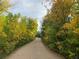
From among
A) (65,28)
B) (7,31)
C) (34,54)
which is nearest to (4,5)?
(65,28)

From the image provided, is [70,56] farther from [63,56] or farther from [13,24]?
[13,24]

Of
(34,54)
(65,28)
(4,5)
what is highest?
(4,5)

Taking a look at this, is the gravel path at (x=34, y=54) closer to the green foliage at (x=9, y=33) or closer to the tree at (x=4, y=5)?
the green foliage at (x=9, y=33)

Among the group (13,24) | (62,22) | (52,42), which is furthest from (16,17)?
(62,22)

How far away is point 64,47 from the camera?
35688 mm

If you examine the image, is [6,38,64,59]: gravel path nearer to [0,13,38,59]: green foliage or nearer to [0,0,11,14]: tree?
[0,13,38,59]: green foliage

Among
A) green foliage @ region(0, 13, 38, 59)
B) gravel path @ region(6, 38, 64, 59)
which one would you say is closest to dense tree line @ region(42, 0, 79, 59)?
gravel path @ region(6, 38, 64, 59)

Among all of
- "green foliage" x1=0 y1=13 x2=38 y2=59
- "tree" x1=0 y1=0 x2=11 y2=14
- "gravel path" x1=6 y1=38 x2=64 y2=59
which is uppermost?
"tree" x1=0 y1=0 x2=11 y2=14

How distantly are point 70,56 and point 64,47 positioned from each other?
10.9 ft

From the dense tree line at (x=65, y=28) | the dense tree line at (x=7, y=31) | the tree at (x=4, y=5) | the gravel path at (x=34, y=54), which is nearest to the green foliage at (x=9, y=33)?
the dense tree line at (x=7, y=31)

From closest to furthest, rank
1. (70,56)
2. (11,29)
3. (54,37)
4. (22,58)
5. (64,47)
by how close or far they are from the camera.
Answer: (70,56) < (64,47) < (22,58) < (54,37) < (11,29)

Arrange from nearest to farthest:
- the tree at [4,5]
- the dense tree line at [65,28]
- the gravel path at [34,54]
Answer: the tree at [4,5]
the dense tree line at [65,28]
the gravel path at [34,54]

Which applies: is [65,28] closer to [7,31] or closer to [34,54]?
[34,54]

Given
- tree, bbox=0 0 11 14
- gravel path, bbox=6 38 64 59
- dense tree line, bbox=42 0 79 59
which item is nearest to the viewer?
tree, bbox=0 0 11 14
